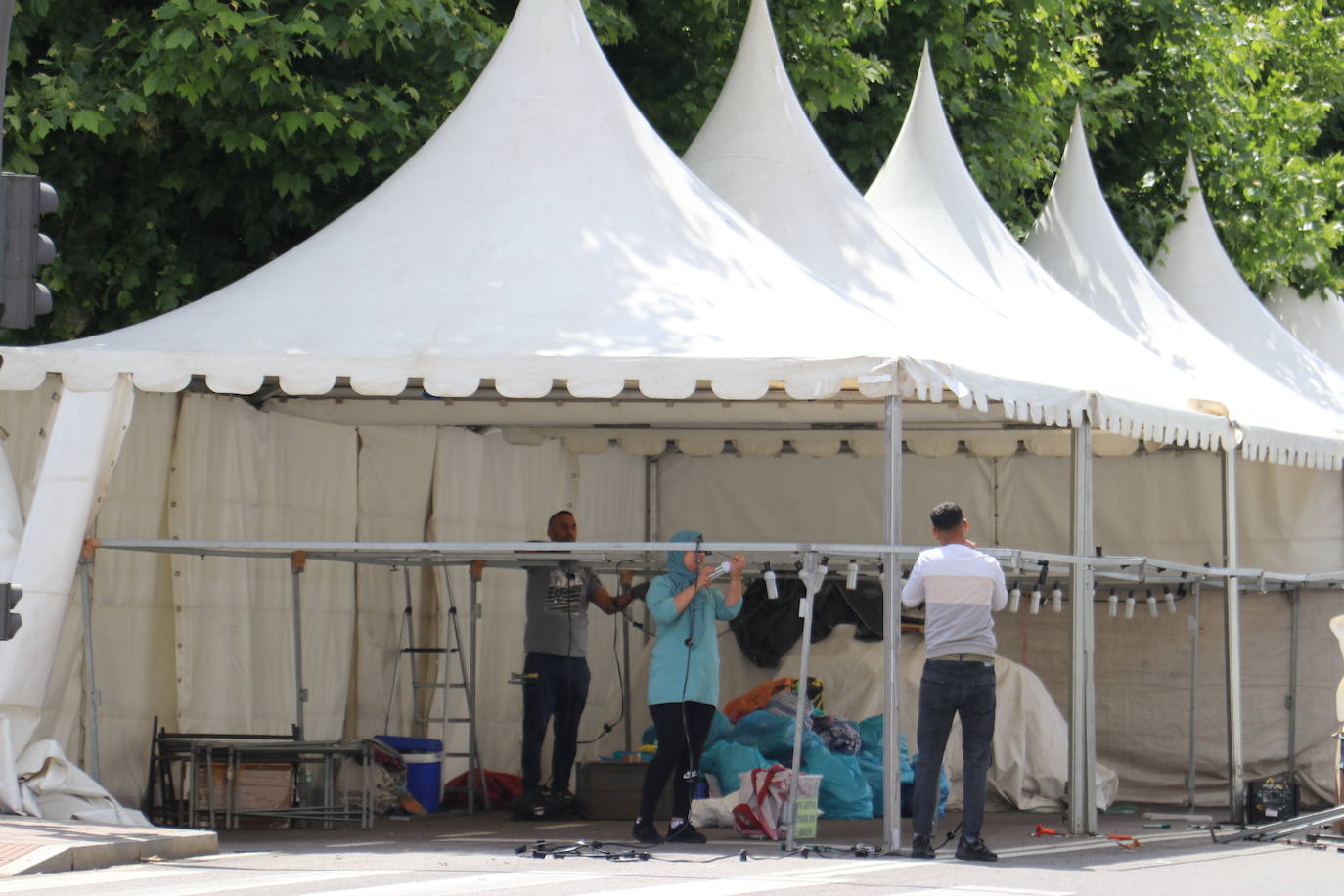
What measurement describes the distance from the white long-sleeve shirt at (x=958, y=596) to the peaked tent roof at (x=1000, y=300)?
5.45 feet

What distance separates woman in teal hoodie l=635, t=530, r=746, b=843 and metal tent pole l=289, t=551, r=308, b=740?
2360mm

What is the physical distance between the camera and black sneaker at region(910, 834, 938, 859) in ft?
32.3

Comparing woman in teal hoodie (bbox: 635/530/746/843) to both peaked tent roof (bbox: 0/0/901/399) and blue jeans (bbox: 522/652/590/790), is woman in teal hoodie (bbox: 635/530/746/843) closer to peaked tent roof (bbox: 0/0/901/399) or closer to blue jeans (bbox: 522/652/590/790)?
peaked tent roof (bbox: 0/0/901/399)

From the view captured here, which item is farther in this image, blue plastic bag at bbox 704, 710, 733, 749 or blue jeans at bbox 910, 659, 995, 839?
blue plastic bag at bbox 704, 710, 733, 749

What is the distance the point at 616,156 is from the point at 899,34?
9668mm

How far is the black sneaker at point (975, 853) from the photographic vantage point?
9.88 meters

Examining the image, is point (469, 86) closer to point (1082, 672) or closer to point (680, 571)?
point (680, 571)

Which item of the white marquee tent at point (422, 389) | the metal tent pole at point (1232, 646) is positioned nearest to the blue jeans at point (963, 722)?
the white marquee tent at point (422, 389)

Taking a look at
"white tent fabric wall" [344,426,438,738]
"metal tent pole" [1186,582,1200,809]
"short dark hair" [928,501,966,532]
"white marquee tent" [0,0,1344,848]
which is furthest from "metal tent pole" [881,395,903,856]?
"white tent fabric wall" [344,426,438,738]

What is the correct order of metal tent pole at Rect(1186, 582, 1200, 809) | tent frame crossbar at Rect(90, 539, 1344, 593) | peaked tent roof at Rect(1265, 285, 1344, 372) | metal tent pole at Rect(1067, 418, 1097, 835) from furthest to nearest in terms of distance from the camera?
peaked tent roof at Rect(1265, 285, 1344, 372)
metal tent pole at Rect(1186, 582, 1200, 809)
metal tent pole at Rect(1067, 418, 1097, 835)
tent frame crossbar at Rect(90, 539, 1344, 593)

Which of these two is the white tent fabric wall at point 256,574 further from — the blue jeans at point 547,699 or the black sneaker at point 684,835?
the black sneaker at point 684,835

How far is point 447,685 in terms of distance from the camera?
13594mm

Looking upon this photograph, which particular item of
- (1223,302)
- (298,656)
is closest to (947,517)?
(298,656)

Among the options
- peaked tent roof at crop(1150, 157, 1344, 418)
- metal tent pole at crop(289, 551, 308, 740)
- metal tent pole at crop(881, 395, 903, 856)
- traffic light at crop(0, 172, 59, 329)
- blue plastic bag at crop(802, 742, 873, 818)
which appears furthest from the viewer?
peaked tent roof at crop(1150, 157, 1344, 418)
